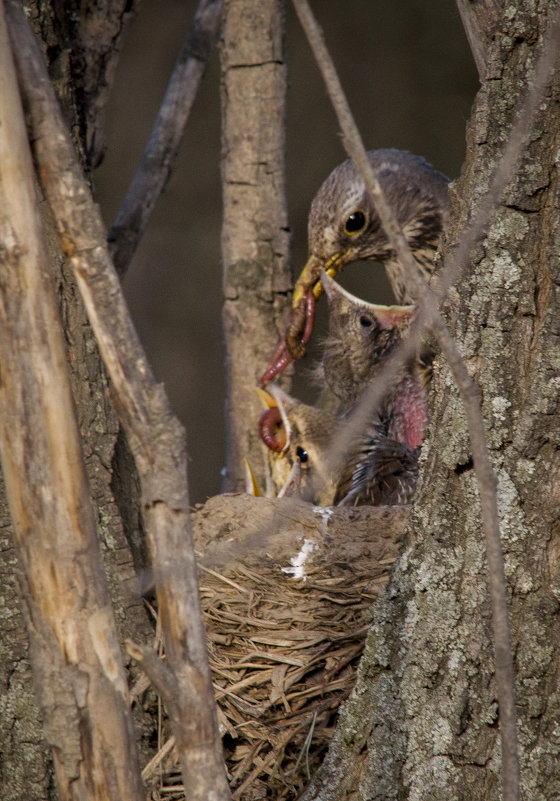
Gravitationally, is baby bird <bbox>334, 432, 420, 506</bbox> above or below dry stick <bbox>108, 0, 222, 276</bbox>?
below

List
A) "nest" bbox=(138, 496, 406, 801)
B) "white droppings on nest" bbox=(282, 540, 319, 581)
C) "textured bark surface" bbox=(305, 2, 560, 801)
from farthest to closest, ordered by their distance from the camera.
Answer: "white droppings on nest" bbox=(282, 540, 319, 581)
"nest" bbox=(138, 496, 406, 801)
"textured bark surface" bbox=(305, 2, 560, 801)

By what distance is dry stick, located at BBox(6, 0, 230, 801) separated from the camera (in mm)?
745

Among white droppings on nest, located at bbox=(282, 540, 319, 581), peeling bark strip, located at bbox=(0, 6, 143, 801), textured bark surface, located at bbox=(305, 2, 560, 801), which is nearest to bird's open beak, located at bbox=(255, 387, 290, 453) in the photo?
white droppings on nest, located at bbox=(282, 540, 319, 581)

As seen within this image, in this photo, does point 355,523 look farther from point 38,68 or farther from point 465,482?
point 38,68

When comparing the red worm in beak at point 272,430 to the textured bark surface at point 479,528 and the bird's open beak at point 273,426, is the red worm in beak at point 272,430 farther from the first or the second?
the textured bark surface at point 479,528

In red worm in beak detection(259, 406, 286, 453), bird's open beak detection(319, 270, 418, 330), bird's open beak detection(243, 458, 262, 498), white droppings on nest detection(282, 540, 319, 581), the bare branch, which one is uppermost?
the bare branch

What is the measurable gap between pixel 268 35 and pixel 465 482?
4.95ft

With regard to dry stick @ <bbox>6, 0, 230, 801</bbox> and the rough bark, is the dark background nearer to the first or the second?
the rough bark

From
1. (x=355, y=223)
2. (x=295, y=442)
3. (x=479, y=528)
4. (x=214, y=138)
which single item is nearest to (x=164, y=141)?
(x=355, y=223)

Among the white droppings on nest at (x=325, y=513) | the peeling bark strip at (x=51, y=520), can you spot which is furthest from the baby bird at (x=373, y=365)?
the peeling bark strip at (x=51, y=520)

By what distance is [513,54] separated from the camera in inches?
37.2

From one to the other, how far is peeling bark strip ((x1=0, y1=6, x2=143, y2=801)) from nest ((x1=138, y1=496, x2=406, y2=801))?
15.4 inches

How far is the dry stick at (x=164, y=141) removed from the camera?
1.96 m

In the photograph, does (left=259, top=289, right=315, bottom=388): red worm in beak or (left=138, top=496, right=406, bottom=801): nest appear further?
(left=259, top=289, right=315, bottom=388): red worm in beak
